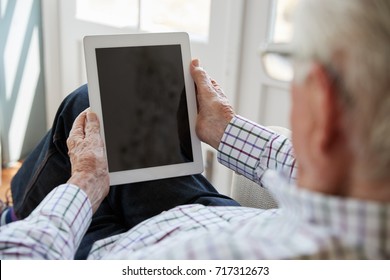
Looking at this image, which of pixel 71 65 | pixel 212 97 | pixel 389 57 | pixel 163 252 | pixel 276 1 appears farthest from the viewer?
pixel 71 65

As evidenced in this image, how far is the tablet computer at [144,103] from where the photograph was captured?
3.04ft

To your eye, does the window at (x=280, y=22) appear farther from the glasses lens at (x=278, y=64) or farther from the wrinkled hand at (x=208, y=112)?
the glasses lens at (x=278, y=64)

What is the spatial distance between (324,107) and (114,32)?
1.82 metres

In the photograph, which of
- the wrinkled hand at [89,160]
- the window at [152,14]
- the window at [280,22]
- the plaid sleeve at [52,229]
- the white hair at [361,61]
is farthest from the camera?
the window at [152,14]

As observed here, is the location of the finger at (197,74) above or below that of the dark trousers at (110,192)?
above

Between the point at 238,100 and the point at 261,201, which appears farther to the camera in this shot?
the point at 238,100

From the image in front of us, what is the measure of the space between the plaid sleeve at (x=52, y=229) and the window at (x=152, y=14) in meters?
1.19

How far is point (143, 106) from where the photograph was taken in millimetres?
962

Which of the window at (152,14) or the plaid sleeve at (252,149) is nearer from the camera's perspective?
the plaid sleeve at (252,149)

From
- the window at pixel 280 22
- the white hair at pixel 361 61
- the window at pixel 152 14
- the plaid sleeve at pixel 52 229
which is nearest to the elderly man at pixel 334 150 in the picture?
the white hair at pixel 361 61

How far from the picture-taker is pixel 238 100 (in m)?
1.80
